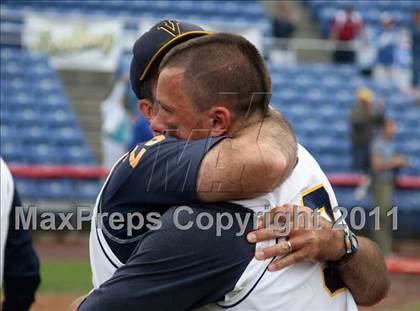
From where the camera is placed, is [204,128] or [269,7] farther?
[269,7]

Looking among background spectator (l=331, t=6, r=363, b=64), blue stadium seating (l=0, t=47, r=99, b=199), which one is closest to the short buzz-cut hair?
blue stadium seating (l=0, t=47, r=99, b=199)

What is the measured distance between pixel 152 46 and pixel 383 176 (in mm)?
10069

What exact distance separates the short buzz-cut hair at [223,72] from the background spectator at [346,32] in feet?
53.7

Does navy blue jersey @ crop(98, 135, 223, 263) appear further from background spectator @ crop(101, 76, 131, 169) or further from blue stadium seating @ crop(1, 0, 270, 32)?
blue stadium seating @ crop(1, 0, 270, 32)

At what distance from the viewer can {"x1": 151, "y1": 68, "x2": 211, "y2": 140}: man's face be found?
2391 mm

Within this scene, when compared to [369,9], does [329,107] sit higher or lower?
lower

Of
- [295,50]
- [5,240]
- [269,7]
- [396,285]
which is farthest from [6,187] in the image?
[269,7]

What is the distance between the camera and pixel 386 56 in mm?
18156

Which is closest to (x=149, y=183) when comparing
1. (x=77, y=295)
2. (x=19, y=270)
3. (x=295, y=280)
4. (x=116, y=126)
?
(x=295, y=280)

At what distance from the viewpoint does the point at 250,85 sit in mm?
2371

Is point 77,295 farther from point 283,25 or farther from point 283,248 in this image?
point 283,25

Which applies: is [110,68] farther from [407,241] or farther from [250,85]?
[250,85]

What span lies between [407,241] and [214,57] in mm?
13323

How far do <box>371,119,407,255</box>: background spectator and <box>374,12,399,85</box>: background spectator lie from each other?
5506 mm
